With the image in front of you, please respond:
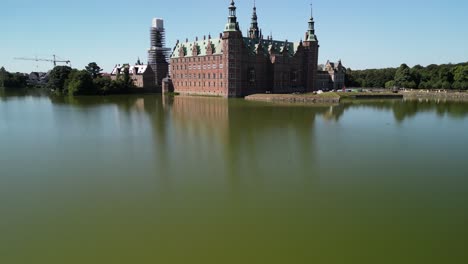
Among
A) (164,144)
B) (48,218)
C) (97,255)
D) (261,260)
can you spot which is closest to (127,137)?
(164,144)

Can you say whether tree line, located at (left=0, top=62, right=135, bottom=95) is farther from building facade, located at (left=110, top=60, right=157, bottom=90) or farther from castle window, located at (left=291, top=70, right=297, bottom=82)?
castle window, located at (left=291, top=70, right=297, bottom=82)

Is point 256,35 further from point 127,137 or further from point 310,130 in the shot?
point 127,137

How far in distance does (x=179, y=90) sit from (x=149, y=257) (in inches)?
2729

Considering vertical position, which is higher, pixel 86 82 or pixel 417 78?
pixel 417 78

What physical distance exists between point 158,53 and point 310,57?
1486 inches

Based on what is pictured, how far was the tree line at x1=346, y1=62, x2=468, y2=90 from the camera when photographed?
72250mm

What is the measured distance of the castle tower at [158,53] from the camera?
278ft

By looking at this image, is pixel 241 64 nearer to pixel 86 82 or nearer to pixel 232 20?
Result: pixel 232 20

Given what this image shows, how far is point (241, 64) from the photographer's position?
6138 centimetres

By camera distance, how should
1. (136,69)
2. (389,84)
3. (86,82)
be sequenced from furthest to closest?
1. (136,69)
2. (389,84)
3. (86,82)

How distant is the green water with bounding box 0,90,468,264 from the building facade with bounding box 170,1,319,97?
39696 millimetres

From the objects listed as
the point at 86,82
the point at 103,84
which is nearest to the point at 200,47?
the point at 103,84

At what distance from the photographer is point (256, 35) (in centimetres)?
7794

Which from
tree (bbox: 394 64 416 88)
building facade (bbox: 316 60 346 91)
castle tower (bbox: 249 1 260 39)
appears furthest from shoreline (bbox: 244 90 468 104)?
castle tower (bbox: 249 1 260 39)
